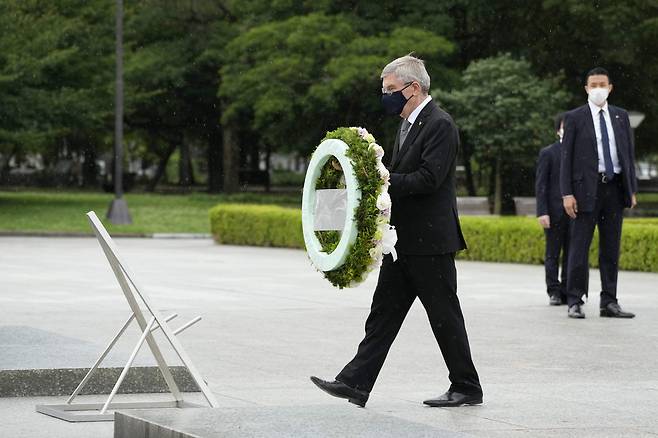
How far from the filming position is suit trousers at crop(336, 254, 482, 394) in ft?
24.9

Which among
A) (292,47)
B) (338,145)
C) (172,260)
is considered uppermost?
(292,47)

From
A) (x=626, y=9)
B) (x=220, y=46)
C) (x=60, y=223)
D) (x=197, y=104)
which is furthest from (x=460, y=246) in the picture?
(x=197, y=104)

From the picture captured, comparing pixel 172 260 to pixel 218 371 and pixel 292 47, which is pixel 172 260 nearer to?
pixel 218 371

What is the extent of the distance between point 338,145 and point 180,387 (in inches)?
78.6

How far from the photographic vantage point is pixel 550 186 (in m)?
14.8

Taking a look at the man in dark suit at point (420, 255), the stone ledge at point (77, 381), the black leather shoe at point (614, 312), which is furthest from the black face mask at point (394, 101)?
the black leather shoe at point (614, 312)

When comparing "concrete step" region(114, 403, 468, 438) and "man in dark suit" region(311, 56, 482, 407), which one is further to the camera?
"man in dark suit" region(311, 56, 482, 407)

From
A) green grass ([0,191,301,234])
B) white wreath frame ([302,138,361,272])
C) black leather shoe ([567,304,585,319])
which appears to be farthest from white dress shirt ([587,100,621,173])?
green grass ([0,191,301,234])

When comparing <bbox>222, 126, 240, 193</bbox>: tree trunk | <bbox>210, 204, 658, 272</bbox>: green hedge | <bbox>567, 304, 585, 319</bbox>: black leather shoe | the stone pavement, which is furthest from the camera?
<bbox>222, 126, 240, 193</bbox>: tree trunk

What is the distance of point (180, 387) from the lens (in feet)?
27.8

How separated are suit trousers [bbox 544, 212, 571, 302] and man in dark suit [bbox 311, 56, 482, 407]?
6.97 meters

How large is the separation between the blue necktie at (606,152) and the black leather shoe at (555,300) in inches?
92.9

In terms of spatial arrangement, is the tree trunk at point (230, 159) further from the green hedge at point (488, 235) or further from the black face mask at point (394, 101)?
the black face mask at point (394, 101)

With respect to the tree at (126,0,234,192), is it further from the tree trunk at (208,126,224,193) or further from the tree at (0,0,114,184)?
the tree at (0,0,114,184)
